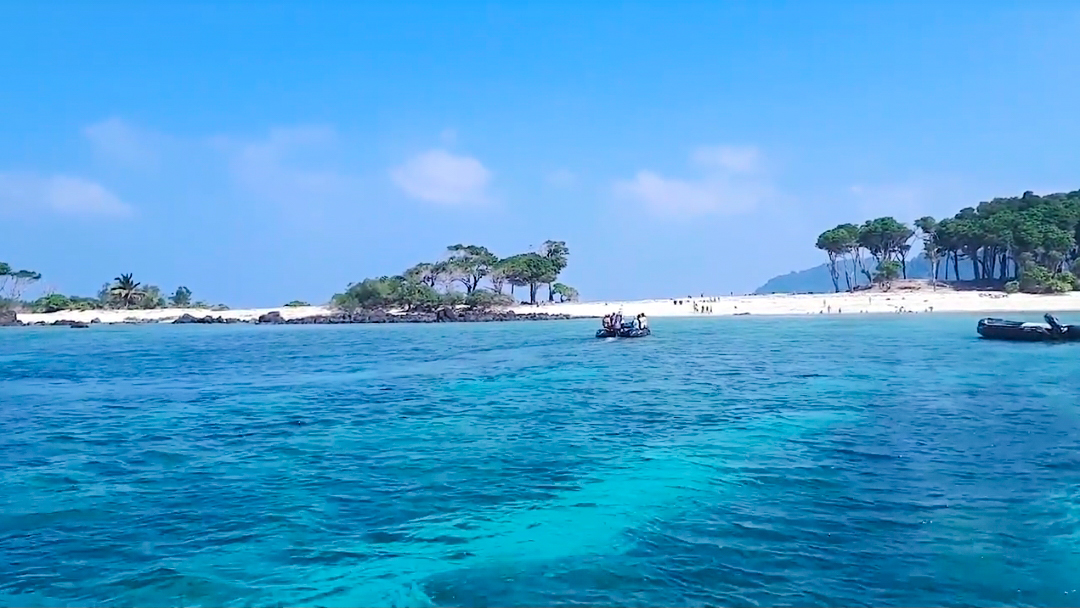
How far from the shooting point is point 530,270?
376 ft

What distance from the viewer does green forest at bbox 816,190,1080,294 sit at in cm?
8725

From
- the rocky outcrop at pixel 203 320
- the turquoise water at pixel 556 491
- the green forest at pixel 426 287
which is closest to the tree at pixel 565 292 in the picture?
the green forest at pixel 426 287

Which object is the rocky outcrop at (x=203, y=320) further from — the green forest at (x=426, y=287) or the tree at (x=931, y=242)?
the tree at (x=931, y=242)

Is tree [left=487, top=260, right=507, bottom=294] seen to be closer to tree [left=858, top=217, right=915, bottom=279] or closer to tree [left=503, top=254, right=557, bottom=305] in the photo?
tree [left=503, top=254, right=557, bottom=305]

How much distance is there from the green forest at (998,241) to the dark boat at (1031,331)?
4459cm

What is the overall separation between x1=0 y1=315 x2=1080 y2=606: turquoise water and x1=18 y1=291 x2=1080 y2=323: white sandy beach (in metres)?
51.4

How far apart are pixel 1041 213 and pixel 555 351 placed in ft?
259

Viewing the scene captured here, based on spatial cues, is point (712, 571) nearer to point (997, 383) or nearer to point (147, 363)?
point (997, 383)

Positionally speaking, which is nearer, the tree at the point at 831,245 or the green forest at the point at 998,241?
the green forest at the point at 998,241

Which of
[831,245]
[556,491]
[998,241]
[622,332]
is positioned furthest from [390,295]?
[556,491]

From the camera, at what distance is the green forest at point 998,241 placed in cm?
8725

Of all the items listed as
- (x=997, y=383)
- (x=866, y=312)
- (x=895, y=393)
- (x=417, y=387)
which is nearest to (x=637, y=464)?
(x=895, y=393)

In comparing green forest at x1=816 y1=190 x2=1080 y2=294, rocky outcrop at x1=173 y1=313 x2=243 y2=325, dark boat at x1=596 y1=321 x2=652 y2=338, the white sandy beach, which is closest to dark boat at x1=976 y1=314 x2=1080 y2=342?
dark boat at x1=596 y1=321 x2=652 y2=338

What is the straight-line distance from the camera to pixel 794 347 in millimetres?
47406
